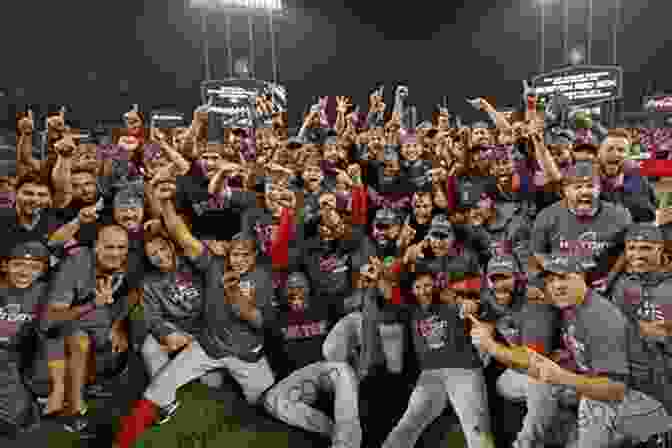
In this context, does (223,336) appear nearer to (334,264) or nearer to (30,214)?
(334,264)

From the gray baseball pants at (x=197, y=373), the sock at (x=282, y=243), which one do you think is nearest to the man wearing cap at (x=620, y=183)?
the sock at (x=282, y=243)

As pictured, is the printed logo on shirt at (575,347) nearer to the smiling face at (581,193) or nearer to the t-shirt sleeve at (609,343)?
the t-shirt sleeve at (609,343)

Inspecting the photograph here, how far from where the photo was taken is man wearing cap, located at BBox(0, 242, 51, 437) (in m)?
3.31

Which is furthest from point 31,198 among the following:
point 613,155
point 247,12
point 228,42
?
point 247,12

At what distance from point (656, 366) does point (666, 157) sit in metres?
10.9

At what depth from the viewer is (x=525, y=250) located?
345 centimetres

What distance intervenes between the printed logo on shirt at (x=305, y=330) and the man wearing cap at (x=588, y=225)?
4.97 ft

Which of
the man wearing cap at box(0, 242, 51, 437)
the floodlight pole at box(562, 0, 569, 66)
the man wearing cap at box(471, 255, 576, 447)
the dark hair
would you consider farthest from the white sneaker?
the floodlight pole at box(562, 0, 569, 66)

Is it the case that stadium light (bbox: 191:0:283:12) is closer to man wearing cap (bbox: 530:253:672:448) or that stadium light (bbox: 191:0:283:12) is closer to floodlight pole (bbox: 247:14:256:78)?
floodlight pole (bbox: 247:14:256:78)

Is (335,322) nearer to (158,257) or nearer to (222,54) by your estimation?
(158,257)

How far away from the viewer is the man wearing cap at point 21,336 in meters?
3.31

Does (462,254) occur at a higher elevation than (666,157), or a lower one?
lower

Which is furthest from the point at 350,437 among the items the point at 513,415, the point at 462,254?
the point at 462,254

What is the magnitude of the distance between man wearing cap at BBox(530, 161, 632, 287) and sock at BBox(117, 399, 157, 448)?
2.56m
